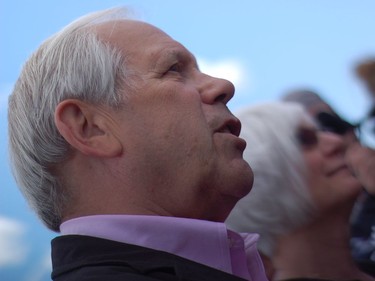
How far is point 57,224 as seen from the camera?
1336mm

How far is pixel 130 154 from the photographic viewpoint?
123 cm

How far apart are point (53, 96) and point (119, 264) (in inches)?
14.1

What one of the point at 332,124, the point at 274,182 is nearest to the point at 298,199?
the point at 274,182

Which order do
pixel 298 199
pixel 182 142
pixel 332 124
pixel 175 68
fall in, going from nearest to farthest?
pixel 182 142 → pixel 175 68 → pixel 298 199 → pixel 332 124

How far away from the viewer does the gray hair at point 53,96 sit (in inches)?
50.4

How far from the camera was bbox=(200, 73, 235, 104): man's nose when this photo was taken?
1273 millimetres

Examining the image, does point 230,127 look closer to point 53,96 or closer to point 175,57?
point 175,57

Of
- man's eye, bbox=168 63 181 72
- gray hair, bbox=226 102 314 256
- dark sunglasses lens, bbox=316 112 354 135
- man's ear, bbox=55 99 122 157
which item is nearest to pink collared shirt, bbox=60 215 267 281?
man's ear, bbox=55 99 122 157

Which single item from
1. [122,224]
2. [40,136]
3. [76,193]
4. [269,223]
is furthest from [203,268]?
[269,223]

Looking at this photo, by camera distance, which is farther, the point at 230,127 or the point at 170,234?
the point at 230,127

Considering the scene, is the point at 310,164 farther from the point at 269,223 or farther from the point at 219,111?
the point at 219,111

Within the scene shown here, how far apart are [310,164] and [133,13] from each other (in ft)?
1.66

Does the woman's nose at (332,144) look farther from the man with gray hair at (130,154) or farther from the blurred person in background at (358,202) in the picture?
the man with gray hair at (130,154)

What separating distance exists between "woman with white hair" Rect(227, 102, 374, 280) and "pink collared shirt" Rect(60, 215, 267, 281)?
39 cm
